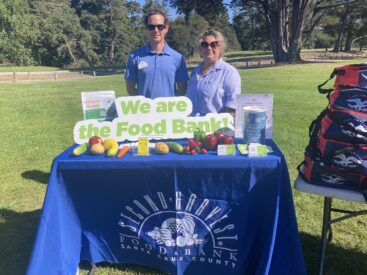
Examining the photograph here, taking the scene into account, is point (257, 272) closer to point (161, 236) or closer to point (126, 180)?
point (161, 236)

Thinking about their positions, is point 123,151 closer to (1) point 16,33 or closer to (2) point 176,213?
(2) point 176,213

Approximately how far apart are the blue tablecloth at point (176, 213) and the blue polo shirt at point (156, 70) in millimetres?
1239

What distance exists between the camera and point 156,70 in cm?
356

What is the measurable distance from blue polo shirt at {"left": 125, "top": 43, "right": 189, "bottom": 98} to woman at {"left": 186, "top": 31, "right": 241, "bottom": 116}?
0.46 meters

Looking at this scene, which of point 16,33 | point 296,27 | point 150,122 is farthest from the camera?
point 16,33

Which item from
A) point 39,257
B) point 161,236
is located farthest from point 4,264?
point 161,236

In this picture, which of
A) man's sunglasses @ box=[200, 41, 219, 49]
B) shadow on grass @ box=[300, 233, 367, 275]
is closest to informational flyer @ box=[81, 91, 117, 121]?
man's sunglasses @ box=[200, 41, 219, 49]

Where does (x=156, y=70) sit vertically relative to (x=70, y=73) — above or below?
above

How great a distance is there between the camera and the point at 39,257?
7.99ft

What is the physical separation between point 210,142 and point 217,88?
80 cm

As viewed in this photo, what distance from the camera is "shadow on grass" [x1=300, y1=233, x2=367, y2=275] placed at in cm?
297

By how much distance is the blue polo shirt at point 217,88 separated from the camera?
315 cm

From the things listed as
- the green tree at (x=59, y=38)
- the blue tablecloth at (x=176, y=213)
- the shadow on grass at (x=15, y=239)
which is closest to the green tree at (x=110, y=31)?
the green tree at (x=59, y=38)

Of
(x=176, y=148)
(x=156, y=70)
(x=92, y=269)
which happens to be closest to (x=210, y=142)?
(x=176, y=148)
